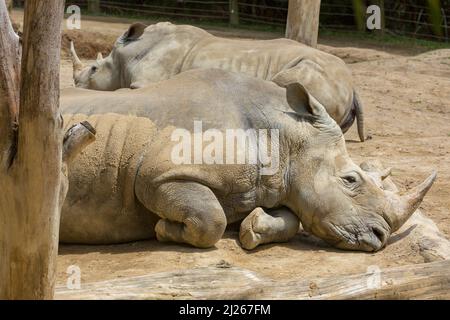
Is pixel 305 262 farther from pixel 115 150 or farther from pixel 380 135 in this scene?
pixel 380 135

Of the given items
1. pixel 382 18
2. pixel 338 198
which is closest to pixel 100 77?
pixel 338 198

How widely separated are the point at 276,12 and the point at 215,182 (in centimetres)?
1543

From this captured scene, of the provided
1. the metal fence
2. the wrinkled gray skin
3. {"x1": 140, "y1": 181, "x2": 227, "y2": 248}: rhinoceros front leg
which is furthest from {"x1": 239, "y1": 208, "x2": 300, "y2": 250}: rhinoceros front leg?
the metal fence

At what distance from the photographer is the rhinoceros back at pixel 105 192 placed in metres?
6.13

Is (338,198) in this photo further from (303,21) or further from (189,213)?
(303,21)

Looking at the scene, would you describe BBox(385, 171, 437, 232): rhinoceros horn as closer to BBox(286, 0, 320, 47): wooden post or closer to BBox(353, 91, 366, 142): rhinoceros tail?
BBox(353, 91, 366, 142): rhinoceros tail

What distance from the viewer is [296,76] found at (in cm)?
880

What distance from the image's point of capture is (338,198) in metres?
6.27

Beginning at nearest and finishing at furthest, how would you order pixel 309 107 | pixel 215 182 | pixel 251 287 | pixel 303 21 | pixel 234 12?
pixel 251 287 → pixel 215 182 → pixel 309 107 → pixel 303 21 → pixel 234 12

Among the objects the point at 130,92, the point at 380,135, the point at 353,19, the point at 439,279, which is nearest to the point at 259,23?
the point at 353,19

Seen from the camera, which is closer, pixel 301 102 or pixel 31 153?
→ pixel 31 153

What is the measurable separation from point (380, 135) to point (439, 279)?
5.26 meters

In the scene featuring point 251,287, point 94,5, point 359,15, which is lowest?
point 94,5

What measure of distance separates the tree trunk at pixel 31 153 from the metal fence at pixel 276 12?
52.3ft
